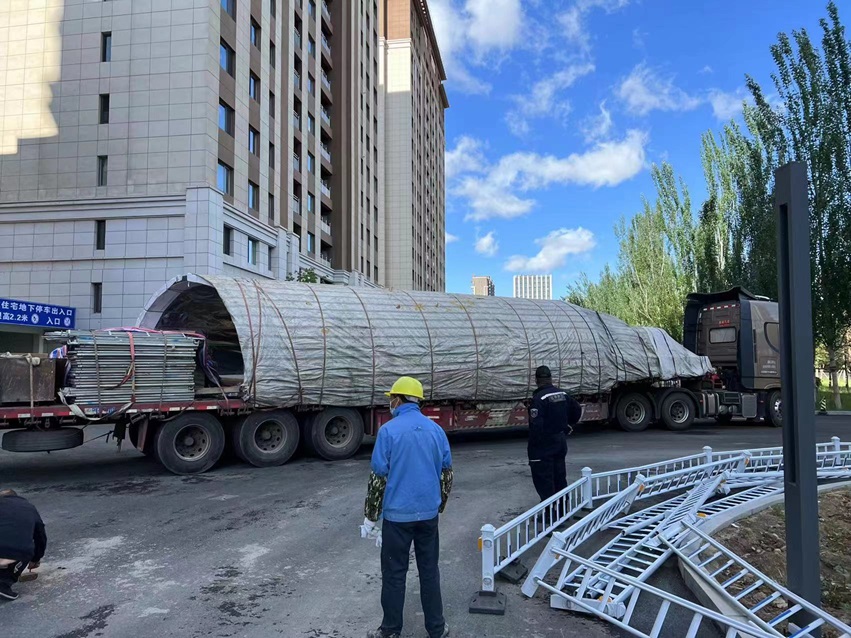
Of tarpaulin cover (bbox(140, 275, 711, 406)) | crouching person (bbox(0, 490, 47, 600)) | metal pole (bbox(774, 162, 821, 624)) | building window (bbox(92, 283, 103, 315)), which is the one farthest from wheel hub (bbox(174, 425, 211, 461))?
building window (bbox(92, 283, 103, 315))

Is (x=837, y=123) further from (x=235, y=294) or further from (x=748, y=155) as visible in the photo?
(x=235, y=294)

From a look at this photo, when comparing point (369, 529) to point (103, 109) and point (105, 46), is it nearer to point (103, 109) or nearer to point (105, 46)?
point (103, 109)

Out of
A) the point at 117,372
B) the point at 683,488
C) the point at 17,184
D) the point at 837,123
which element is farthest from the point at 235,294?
the point at 837,123

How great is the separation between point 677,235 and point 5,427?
32.3m

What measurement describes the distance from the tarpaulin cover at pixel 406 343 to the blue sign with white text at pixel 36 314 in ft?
39.2

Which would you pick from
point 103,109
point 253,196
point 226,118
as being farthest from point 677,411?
point 103,109

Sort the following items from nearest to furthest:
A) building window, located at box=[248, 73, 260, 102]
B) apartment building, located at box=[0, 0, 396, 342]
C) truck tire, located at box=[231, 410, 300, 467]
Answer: truck tire, located at box=[231, 410, 300, 467] < apartment building, located at box=[0, 0, 396, 342] < building window, located at box=[248, 73, 260, 102]

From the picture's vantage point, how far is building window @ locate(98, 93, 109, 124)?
2298cm

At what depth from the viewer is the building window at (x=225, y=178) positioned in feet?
77.3

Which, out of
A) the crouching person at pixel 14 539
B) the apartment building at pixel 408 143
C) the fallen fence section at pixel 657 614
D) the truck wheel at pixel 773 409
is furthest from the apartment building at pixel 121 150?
Result: the apartment building at pixel 408 143

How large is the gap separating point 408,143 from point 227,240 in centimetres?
3492

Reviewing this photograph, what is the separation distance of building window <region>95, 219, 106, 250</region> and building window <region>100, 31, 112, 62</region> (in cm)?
662

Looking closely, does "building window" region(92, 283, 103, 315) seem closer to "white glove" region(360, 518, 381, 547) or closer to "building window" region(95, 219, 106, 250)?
"building window" region(95, 219, 106, 250)

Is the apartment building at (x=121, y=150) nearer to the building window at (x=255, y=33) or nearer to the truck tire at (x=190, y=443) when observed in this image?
the building window at (x=255, y=33)
